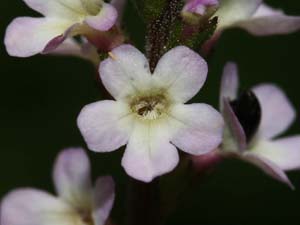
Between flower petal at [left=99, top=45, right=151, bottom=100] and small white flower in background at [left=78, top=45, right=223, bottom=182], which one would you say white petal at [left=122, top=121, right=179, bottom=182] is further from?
flower petal at [left=99, top=45, right=151, bottom=100]

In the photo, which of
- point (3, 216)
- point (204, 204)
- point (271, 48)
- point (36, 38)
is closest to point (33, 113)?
point (204, 204)

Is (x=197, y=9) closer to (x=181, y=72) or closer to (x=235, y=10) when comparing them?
(x=181, y=72)

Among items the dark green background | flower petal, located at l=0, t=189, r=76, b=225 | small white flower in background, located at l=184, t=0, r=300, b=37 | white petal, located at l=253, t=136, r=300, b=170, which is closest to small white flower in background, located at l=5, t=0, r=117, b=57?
small white flower in background, located at l=184, t=0, r=300, b=37

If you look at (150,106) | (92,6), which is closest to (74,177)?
(150,106)

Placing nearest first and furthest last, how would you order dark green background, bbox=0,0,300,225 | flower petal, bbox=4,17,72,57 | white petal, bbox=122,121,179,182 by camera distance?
1. white petal, bbox=122,121,179,182
2. flower petal, bbox=4,17,72,57
3. dark green background, bbox=0,0,300,225

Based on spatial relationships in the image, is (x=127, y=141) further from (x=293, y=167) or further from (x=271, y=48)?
(x=271, y=48)
